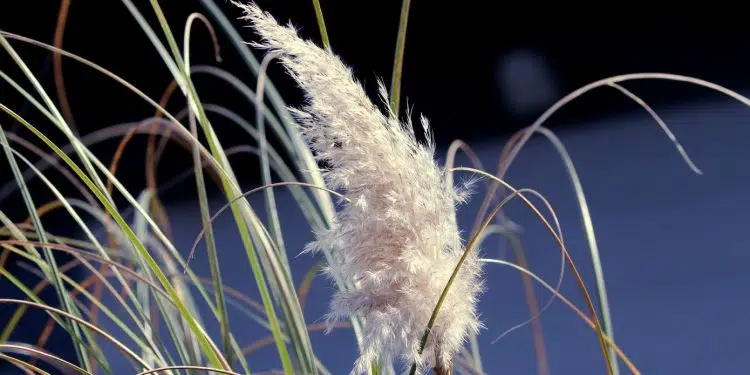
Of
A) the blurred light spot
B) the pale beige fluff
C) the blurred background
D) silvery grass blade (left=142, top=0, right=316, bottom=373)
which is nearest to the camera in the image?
the pale beige fluff

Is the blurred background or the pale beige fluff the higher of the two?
the pale beige fluff

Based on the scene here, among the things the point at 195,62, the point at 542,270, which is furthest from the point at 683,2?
the point at 195,62

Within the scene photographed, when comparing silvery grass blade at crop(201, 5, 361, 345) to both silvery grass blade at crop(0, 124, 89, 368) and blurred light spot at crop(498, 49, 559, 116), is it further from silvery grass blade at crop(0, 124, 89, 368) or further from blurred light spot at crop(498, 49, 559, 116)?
blurred light spot at crop(498, 49, 559, 116)

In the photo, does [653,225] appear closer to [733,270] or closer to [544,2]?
[733,270]

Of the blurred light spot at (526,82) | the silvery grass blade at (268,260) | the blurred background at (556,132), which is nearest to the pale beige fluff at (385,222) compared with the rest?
the silvery grass blade at (268,260)

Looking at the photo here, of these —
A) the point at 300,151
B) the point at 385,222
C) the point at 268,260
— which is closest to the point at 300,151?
the point at 300,151

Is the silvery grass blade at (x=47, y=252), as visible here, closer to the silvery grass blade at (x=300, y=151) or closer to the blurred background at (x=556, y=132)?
the silvery grass blade at (x=300, y=151)

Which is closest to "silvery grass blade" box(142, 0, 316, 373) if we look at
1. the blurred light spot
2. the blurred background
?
the blurred background

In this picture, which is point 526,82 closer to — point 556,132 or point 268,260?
point 556,132
